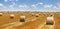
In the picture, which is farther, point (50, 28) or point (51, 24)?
point (51, 24)

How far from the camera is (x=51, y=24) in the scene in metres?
15.4

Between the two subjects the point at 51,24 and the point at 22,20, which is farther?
the point at 22,20

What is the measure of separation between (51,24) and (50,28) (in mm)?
2014

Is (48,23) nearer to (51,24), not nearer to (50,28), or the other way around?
(51,24)

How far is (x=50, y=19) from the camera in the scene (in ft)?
50.5

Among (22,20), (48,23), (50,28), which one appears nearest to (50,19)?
(48,23)

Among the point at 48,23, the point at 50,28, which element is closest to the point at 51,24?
the point at 48,23

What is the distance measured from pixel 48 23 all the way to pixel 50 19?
0.43 metres

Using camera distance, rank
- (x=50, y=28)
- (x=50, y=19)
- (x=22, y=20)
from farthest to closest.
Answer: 1. (x=22, y=20)
2. (x=50, y=19)
3. (x=50, y=28)

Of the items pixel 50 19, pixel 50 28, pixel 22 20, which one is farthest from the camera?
pixel 22 20

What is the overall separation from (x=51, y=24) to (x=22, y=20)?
6.73m

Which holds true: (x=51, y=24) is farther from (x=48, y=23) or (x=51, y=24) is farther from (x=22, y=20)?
(x=22, y=20)

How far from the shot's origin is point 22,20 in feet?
70.4

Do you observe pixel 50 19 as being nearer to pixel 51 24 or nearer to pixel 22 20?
pixel 51 24
